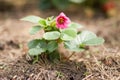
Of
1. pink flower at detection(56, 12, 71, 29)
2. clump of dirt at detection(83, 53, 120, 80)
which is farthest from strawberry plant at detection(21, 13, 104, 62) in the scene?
clump of dirt at detection(83, 53, 120, 80)

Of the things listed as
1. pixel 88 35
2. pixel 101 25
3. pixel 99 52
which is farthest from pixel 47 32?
pixel 101 25

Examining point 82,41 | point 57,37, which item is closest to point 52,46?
point 57,37

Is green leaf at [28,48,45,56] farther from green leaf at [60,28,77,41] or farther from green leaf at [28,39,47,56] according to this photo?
green leaf at [60,28,77,41]

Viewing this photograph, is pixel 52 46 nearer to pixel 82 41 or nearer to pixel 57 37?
pixel 57 37

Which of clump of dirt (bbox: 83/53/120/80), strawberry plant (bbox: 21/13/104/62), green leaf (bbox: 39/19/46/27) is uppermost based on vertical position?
green leaf (bbox: 39/19/46/27)

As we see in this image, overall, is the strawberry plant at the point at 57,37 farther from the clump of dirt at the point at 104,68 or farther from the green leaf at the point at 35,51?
the clump of dirt at the point at 104,68

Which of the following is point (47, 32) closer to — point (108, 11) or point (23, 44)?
point (23, 44)
